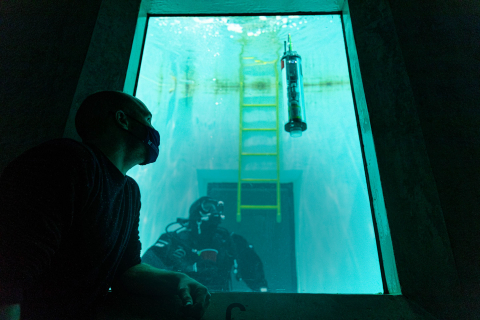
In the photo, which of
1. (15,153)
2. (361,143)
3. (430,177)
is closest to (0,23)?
(15,153)

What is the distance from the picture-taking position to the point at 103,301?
782mm

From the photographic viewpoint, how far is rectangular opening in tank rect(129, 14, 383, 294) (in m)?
3.47

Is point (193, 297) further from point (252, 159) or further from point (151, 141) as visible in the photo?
point (252, 159)

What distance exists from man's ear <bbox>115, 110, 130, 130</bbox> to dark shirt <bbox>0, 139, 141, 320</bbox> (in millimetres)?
114

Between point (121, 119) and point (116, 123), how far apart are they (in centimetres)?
2

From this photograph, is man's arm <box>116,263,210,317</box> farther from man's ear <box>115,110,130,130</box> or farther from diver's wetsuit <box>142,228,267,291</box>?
diver's wetsuit <box>142,228,267,291</box>

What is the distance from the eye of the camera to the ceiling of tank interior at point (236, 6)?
128 centimetres

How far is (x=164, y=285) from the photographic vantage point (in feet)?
2.63

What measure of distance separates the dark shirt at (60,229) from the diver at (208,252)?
2.62 meters

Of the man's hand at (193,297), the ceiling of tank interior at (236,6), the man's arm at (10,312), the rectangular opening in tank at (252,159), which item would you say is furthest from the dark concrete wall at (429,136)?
the rectangular opening in tank at (252,159)

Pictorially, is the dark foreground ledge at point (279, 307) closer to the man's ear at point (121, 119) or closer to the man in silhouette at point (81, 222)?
the man in silhouette at point (81, 222)

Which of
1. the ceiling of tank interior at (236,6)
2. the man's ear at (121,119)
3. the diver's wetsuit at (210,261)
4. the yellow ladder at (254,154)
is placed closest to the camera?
the man's ear at (121,119)

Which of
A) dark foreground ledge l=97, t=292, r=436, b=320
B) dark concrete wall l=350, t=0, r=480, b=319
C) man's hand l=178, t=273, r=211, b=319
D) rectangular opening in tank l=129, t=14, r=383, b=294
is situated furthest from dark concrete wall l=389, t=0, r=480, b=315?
rectangular opening in tank l=129, t=14, r=383, b=294

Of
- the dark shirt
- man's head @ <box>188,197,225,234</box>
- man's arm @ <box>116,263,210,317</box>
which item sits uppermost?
man's head @ <box>188,197,225,234</box>
